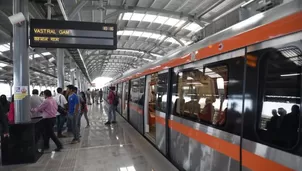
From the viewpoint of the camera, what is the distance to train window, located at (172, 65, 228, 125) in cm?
295

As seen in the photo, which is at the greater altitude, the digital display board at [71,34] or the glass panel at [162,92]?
the digital display board at [71,34]

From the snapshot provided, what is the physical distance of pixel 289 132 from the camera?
197cm

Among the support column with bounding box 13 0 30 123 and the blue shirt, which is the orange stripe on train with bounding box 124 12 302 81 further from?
the blue shirt

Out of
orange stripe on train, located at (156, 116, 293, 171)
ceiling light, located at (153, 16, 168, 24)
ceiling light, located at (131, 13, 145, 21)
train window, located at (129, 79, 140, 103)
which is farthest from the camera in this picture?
ceiling light, located at (153, 16, 168, 24)

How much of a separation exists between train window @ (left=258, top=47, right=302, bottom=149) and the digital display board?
465cm

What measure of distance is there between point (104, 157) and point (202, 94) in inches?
116

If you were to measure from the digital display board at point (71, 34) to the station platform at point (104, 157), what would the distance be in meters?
2.65

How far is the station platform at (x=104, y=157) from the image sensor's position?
4.60 meters

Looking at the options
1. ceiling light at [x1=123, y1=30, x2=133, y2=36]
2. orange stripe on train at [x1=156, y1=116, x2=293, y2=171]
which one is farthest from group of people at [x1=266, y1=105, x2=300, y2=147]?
ceiling light at [x1=123, y1=30, x2=133, y2=36]

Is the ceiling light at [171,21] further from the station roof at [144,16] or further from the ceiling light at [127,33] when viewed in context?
the ceiling light at [127,33]

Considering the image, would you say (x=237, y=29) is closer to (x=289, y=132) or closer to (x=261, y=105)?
(x=261, y=105)

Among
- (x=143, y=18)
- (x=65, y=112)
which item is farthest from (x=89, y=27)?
(x=143, y=18)

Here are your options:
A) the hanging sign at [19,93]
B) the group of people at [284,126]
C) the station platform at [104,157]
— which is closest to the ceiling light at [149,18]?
the station platform at [104,157]

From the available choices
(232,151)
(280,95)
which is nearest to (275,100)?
(280,95)
